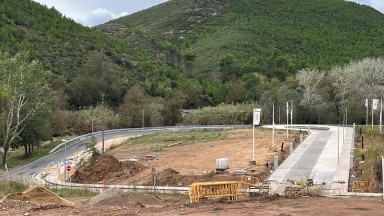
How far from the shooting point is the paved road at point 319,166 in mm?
22391

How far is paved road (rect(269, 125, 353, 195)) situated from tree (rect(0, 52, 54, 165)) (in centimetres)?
2227

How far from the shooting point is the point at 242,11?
424 ft

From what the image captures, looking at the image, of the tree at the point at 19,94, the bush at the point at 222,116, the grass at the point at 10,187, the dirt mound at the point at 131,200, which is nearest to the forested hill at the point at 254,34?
the bush at the point at 222,116

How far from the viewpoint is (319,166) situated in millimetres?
28359

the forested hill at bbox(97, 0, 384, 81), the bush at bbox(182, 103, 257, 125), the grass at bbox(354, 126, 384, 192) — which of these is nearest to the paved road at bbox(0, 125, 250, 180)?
the bush at bbox(182, 103, 257, 125)

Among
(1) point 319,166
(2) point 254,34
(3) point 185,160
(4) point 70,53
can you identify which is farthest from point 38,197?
(2) point 254,34

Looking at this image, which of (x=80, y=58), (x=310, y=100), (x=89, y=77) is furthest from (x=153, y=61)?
(x=310, y=100)

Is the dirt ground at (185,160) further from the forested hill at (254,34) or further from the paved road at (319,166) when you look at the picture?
the forested hill at (254,34)

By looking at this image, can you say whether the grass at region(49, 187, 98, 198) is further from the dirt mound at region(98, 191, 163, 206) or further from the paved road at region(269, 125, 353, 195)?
the paved road at region(269, 125, 353, 195)

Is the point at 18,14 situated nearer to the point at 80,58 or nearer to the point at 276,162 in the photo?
the point at 80,58

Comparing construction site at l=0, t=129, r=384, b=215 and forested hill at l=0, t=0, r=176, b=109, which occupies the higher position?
forested hill at l=0, t=0, r=176, b=109

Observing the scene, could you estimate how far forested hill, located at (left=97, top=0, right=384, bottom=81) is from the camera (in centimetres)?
9844

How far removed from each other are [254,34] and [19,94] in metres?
76.1

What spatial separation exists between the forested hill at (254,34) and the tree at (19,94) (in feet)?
175
